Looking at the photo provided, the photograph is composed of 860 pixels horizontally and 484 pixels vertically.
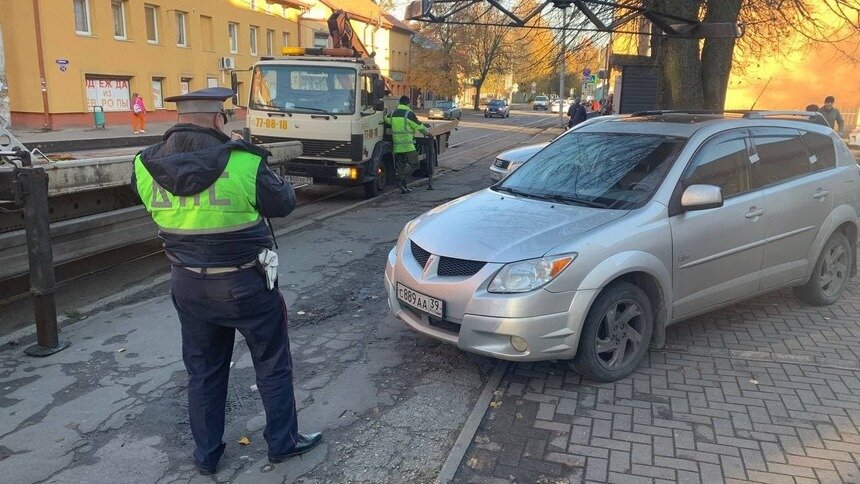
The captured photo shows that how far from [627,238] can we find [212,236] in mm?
2542

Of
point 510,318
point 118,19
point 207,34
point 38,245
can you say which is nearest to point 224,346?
point 510,318

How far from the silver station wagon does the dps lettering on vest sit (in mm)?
1527

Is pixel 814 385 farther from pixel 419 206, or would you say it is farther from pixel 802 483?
pixel 419 206

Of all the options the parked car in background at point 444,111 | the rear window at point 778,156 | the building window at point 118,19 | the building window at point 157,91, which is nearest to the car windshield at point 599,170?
the rear window at point 778,156

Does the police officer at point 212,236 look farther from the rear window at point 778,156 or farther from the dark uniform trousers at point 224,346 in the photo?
the rear window at point 778,156

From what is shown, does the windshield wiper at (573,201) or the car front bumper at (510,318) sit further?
the windshield wiper at (573,201)

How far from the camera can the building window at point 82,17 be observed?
25.8 m

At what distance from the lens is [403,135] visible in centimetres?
1239

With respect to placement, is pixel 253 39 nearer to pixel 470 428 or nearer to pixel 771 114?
pixel 771 114

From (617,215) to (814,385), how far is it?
173 centimetres

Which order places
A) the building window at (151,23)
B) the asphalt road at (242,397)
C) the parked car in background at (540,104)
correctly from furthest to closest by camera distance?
the parked car in background at (540,104), the building window at (151,23), the asphalt road at (242,397)

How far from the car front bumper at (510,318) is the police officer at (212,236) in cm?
119

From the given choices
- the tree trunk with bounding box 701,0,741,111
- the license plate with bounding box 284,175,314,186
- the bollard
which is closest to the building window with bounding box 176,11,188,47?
the license plate with bounding box 284,175,314,186

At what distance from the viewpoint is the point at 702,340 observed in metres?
5.05
